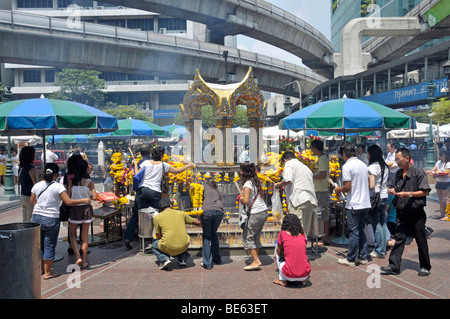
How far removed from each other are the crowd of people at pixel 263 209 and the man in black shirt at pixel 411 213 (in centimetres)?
1

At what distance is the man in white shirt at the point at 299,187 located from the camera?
6.51 metres

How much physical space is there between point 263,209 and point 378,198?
7.01 feet

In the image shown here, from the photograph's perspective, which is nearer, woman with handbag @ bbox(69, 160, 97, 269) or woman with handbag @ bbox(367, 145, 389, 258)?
woman with handbag @ bbox(69, 160, 97, 269)

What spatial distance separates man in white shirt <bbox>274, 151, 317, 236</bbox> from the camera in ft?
21.4

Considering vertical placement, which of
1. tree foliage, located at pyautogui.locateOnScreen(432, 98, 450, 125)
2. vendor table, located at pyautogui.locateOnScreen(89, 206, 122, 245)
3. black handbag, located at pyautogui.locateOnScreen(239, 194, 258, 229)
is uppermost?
tree foliage, located at pyautogui.locateOnScreen(432, 98, 450, 125)

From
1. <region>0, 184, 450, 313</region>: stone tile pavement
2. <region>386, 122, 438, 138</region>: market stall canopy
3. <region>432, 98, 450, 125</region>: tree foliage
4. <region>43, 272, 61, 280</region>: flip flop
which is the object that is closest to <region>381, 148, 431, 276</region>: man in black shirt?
<region>0, 184, 450, 313</region>: stone tile pavement

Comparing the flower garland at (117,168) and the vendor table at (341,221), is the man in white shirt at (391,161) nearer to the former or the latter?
the vendor table at (341,221)

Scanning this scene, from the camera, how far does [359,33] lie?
33406 millimetres

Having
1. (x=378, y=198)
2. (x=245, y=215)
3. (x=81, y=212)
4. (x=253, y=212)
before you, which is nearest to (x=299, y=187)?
(x=253, y=212)

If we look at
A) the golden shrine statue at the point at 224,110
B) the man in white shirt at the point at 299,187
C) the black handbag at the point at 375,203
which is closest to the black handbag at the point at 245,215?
the man in white shirt at the point at 299,187

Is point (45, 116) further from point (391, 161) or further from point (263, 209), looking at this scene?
point (391, 161)

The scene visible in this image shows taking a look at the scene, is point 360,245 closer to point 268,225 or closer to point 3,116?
point 268,225

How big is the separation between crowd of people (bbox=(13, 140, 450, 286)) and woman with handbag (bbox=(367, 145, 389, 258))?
0.06 ft

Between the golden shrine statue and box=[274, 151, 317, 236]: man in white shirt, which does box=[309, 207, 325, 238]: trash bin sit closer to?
box=[274, 151, 317, 236]: man in white shirt
